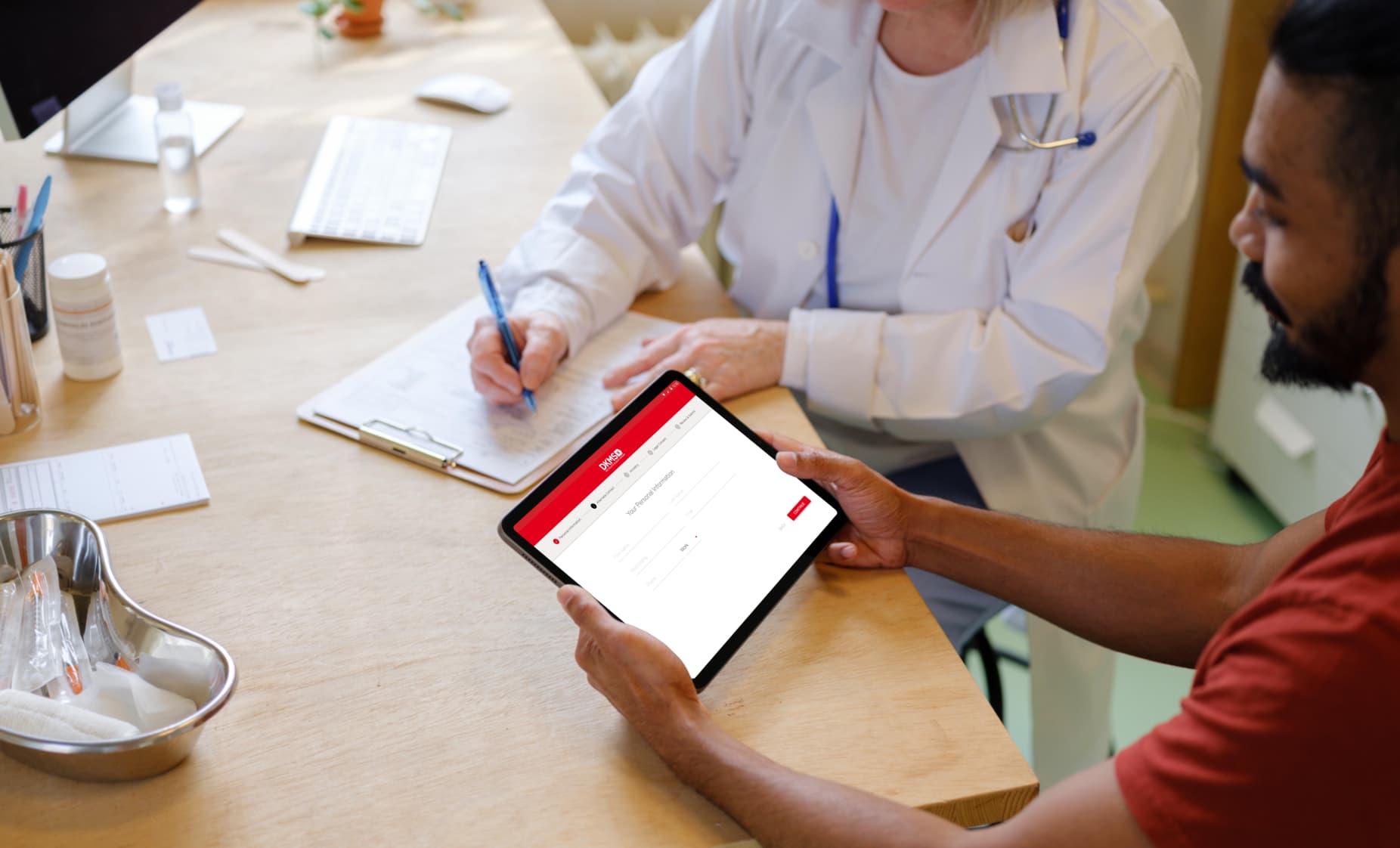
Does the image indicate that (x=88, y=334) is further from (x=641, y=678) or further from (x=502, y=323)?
(x=641, y=678)

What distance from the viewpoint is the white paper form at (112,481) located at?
0.99 metres

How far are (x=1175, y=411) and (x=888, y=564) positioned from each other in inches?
71.8

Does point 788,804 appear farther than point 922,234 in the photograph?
No

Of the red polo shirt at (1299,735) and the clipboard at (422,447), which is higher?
the red polo shirt at (1299,735)

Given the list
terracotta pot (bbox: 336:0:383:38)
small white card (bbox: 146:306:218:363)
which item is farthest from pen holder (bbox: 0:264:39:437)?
terracotta pot (bbox: 336:0:383:38)

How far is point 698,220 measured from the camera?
1459 millimetres

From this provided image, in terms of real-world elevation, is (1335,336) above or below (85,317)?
above

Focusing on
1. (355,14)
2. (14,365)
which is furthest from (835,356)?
(355,14)

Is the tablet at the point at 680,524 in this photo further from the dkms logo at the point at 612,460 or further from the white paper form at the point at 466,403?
the white paper form at the point at 466,403

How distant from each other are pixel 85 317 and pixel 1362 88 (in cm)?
106

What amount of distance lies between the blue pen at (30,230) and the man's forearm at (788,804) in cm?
78

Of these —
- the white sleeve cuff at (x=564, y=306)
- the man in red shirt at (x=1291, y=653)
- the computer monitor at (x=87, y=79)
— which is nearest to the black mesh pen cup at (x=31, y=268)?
the computer monitor at (x=87, y=79)

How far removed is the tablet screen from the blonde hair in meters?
0.54

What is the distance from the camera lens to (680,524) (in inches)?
35.9
